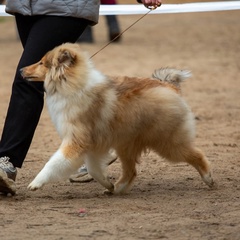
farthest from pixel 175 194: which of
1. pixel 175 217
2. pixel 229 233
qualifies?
pixel 229 233

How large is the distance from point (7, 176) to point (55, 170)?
503mm

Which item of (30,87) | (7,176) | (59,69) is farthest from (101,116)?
(7,176)

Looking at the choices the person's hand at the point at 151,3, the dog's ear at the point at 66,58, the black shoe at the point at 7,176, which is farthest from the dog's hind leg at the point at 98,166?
the person's hand at the point at 151,3

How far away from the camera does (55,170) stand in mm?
6582

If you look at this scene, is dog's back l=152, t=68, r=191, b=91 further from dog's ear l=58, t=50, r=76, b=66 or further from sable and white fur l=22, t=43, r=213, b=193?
→ dog's ear l=58, t=50, r=76, b=66

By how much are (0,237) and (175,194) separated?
1901 millimetres

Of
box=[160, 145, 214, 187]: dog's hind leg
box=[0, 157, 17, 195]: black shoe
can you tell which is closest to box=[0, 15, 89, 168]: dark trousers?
box=[0, 157, 17, 195]: black shoe

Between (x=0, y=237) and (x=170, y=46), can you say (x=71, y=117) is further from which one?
(x=170, y=46)

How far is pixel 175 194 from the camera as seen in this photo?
7.12 meters

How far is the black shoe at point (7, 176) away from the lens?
679 centimetres

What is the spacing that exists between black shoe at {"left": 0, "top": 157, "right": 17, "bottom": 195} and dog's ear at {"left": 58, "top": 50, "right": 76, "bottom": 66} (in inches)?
36.8

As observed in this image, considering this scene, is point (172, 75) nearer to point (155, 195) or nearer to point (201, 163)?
point (201, 163)

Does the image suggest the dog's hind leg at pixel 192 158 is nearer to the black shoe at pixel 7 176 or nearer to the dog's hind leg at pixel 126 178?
the dog's hind leg at pixel 126 178

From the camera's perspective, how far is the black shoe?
6.79 m
